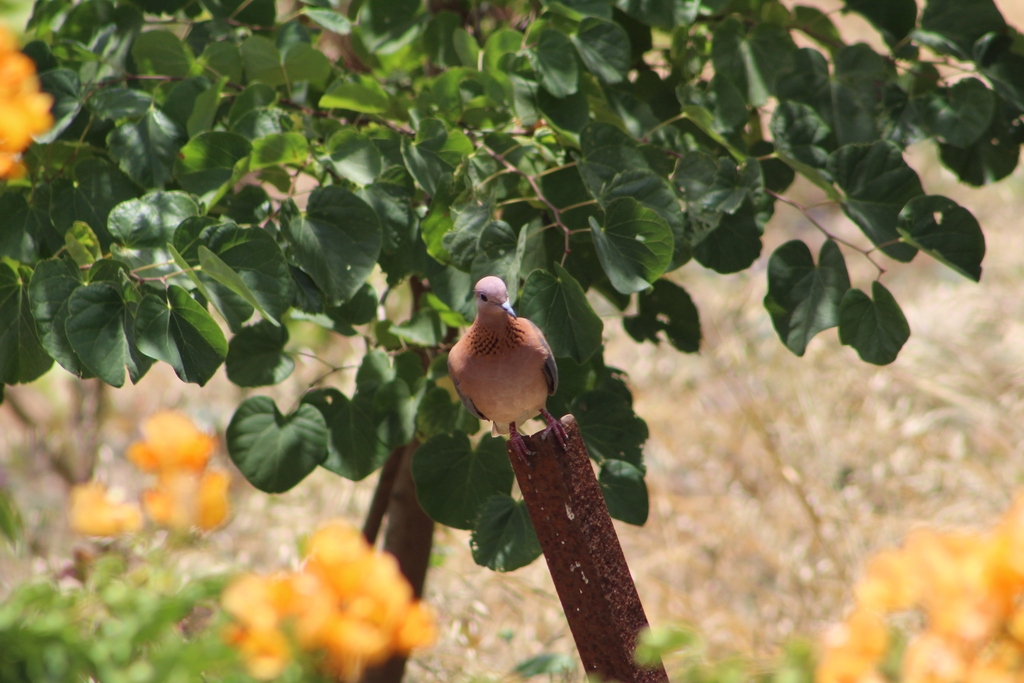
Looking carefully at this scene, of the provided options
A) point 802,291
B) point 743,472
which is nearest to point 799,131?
point 802,291

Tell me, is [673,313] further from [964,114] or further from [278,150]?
[278,150]

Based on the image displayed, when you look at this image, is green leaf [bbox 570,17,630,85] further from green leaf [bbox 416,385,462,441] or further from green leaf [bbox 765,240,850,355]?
green leaf [bbox 416,385,462,441]

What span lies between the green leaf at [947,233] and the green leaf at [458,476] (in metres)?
0.69

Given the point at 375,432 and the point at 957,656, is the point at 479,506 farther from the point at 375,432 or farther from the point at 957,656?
the point at 957,656

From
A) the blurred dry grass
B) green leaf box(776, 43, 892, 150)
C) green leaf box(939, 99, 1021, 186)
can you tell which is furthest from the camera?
the blurred dry grass

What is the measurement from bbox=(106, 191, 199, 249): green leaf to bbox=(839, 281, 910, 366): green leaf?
961 millimetres

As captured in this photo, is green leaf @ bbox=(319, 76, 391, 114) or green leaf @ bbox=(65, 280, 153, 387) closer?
green leaf @ bbox=(65, 280, 153, 387)

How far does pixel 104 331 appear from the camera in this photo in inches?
38.9

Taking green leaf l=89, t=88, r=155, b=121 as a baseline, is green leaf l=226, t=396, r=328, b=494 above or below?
below

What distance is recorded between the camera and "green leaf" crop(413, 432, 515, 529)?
1.25m

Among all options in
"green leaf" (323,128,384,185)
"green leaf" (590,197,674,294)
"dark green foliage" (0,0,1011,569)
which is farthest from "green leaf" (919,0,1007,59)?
"green leaf" (323,128,384,185)

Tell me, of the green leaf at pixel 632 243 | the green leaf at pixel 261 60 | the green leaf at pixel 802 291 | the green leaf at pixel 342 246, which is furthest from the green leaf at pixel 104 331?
the green leaf at pixel 802 291

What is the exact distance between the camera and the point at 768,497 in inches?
120

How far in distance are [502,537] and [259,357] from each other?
1.71 feet
